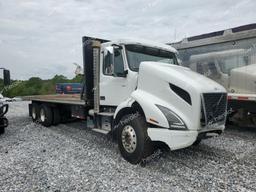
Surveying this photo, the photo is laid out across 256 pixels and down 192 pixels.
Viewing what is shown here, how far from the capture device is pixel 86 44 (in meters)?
6.60

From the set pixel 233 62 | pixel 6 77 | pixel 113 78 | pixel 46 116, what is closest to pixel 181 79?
pixel 113 78

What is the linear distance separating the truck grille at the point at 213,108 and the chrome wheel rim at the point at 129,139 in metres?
A: 1.30

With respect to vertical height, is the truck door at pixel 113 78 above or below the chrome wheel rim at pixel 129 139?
above

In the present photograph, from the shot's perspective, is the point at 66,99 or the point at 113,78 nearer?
the point at 113,78

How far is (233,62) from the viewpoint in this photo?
7.20 m

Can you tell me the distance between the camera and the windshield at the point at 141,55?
5465 millimetres

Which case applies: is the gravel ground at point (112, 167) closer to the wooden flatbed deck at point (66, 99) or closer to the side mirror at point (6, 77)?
the wooden flatbed deck at point (66, 99)

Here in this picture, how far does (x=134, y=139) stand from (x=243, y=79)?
152 inches

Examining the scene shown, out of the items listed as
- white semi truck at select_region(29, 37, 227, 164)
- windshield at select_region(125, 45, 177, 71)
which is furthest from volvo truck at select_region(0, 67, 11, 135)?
windshield at select_region(125, 45, 177, 71)

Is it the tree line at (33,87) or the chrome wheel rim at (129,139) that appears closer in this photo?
the chrome wheel rim at (129,139)

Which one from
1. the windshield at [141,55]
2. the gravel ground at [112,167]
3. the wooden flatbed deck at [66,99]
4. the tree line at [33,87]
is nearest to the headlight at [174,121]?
the gravel ground at [112,167]

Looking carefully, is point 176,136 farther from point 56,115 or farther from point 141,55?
point 56,115

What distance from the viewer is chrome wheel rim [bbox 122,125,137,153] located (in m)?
4.89

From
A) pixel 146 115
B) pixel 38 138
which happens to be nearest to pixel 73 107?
pixel 38 138
